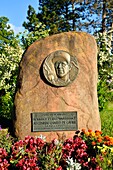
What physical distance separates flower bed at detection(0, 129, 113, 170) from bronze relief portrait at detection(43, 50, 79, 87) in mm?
1477

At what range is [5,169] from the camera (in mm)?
4750

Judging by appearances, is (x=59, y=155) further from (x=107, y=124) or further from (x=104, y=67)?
(x=104, y=67)

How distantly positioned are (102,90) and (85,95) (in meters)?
4.32

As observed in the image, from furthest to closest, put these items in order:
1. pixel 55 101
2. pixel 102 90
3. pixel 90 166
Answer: pixel 102 90 < pixel 55 101 < pixel 90 166

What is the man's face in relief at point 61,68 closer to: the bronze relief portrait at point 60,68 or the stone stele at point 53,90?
the bronze relief portrait at point 60,68

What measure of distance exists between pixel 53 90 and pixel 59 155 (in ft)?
5.83

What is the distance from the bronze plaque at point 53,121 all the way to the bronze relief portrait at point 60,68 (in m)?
0.54

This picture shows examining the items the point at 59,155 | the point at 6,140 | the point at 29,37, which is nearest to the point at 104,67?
the point at 29,37

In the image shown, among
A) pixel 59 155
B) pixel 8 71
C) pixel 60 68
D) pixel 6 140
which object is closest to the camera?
pixel 59 155

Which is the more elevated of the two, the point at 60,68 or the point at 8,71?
the point at 8,71

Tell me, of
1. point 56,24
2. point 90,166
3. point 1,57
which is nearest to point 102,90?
point 1,57

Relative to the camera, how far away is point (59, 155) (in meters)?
4.76

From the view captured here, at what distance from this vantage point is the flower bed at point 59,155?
451 centimetres

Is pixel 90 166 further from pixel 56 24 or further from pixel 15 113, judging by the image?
pixel 56 24
